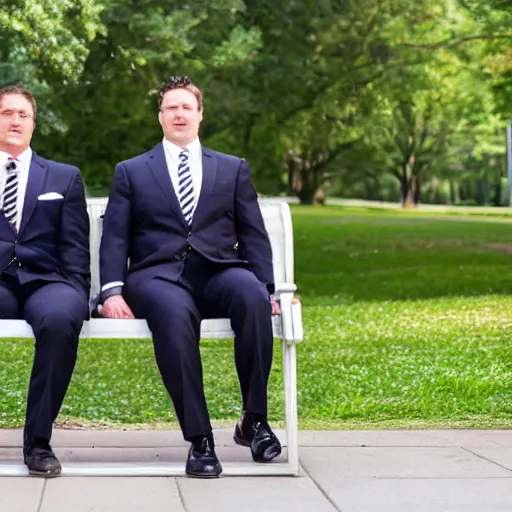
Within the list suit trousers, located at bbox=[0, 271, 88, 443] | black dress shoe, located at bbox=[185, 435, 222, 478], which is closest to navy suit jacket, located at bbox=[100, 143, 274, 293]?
suit trousers, located at bbox=[0, 271, 88, 443]

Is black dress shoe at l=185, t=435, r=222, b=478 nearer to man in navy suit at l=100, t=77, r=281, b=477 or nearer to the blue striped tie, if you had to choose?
man in navy suit at l=100, t=77, r=281, b=477

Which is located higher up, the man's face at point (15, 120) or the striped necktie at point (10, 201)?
the man's face at point (15, 120)

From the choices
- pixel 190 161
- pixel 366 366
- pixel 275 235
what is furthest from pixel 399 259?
pixel 190 161

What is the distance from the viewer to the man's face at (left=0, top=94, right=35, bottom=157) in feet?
19.0

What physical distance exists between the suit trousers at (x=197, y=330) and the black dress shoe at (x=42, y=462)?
55 cm

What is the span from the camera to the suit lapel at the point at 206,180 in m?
5.88

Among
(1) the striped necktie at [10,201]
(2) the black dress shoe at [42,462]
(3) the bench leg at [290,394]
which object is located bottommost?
(2) the black dress shoe at [42,462]

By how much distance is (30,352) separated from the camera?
38.7 ft

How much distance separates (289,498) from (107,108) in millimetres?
18080

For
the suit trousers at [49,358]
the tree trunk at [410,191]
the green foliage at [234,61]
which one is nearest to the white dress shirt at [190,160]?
the suit trousers at [49,358]

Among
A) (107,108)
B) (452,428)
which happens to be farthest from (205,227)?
(107,108)

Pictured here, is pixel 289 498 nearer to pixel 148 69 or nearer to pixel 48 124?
pixel 48 124

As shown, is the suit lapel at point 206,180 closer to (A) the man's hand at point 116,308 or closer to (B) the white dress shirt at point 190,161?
(B) the white dress shirt at point 190,161

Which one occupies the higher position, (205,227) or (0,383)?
(205,227)
